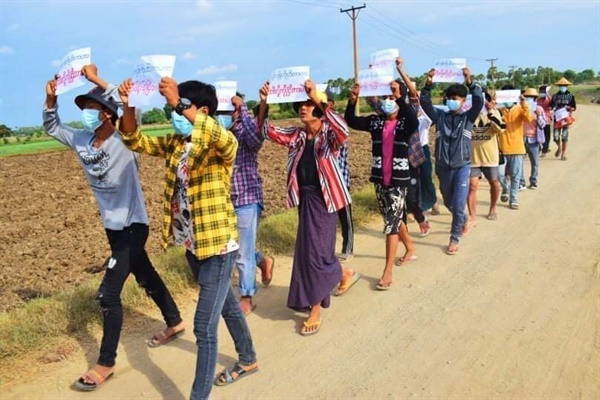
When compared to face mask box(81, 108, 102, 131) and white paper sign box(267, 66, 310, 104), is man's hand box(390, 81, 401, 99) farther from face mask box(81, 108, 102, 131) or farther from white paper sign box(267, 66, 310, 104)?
face mask box(81, 108, 102, 131)

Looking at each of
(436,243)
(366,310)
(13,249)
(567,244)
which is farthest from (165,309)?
(13,249)

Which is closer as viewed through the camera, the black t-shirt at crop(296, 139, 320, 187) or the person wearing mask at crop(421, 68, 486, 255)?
the black t-shirt at crop(296, 139, 320, 187)

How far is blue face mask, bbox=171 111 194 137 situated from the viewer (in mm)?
3026

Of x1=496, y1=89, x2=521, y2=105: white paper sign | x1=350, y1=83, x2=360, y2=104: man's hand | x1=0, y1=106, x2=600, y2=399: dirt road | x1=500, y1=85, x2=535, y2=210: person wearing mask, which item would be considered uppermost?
x1=350, y1=83, x2=360, y2=104: man's hand

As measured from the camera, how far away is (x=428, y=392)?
3.47 metres

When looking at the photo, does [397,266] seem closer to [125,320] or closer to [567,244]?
[567,244]

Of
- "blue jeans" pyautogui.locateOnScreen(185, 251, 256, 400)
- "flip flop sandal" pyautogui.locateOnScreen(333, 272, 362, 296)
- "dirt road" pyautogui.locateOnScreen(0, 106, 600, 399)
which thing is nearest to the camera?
"blue jeans" pyautogui.locateOnScreen(185, 251, 256, 400)

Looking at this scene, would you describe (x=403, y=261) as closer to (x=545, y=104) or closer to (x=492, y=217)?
(x=492, y=217)

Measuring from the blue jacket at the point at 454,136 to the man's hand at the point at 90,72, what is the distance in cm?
388

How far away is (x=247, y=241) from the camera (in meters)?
4.57

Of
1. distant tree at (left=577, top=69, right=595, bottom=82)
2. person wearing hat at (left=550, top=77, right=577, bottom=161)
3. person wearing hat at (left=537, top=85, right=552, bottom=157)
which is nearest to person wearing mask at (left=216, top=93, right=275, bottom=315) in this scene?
person wearing hat at (left=537, top=85, right=552, bottom=157)

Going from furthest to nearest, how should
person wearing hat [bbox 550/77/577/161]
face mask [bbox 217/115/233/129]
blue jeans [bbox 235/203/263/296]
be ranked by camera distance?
person wearing hat [bbox 550/77/577/161]
blue jeans [bbox 235/203/263/296]
face mask [bbox 217/115/233/129]

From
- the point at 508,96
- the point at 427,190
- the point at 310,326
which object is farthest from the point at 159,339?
the point at 508,96

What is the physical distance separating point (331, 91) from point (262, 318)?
2.06m
